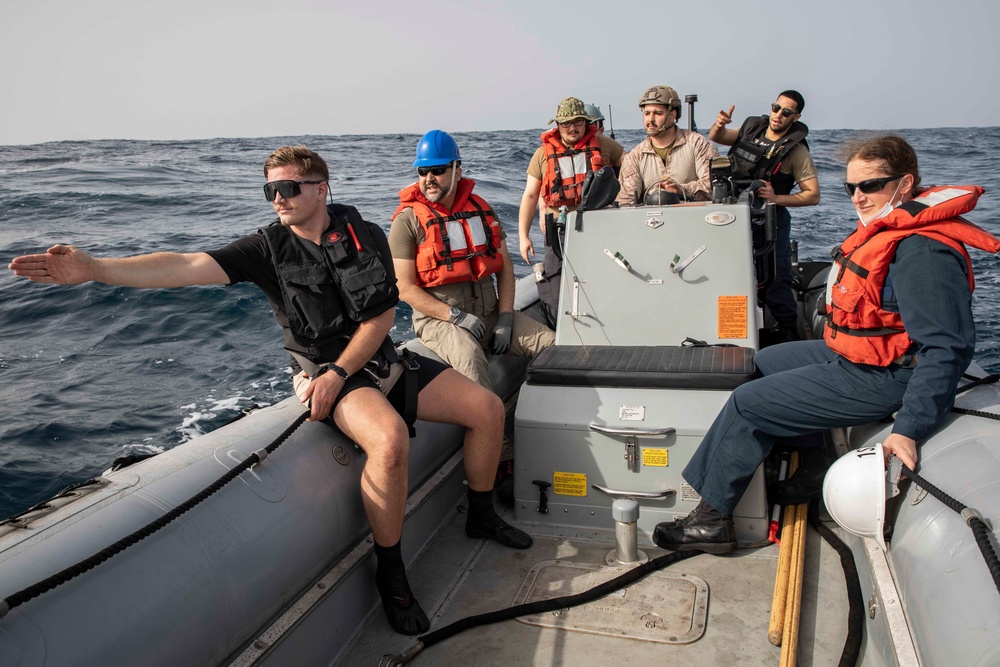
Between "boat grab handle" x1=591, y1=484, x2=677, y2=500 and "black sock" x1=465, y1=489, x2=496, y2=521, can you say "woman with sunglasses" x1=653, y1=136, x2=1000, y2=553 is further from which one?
"black sock" x1=465, y1=489, x2=496, y2=521

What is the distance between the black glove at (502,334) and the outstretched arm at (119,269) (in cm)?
163

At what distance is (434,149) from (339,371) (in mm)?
1442

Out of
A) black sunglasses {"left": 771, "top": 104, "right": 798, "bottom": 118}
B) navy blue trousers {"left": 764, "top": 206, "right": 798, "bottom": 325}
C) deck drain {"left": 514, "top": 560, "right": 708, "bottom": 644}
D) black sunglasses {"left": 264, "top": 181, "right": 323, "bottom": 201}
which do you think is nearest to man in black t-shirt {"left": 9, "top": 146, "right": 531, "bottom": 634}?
black sunglasses {"left": 264, "top": 181, "right": 323, "bottom": 201}

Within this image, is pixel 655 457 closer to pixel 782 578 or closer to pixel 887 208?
pixel 782 578

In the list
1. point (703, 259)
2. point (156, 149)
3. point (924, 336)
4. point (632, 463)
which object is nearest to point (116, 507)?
point (632, 463)

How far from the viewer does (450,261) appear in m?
3.85

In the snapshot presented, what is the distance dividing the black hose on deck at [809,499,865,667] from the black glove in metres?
1.61

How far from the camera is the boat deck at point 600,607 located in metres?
2.63

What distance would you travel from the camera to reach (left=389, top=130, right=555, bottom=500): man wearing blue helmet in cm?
375

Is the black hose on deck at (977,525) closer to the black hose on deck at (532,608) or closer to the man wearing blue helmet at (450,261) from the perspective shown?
the black hose on deck at (532,608)

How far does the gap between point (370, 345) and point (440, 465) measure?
0.98m

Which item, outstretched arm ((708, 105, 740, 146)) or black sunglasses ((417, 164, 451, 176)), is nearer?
black sunglasses ((417, 164, 451, 176))

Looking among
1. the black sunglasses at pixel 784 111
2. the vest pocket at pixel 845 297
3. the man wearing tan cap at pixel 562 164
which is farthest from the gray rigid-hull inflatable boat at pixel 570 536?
the black sunglasses at pixel 784 111

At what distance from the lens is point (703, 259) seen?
12.4ft
